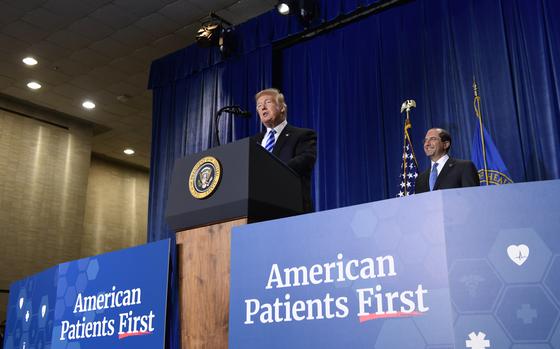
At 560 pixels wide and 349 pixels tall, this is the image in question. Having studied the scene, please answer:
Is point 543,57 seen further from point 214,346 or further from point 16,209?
point 16,209

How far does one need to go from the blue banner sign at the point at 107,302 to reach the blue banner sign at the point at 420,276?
43 cm

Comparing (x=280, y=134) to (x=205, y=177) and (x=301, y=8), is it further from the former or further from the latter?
(x=301, y=8)

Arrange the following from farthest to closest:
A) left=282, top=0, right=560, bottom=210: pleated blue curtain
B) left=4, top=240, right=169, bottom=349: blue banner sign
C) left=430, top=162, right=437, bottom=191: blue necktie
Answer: left=282, top=0, right=560, bottom=210: pleated blue curtain
left=430, top=162, right=437, bottom=191: blue necktie
left=4, top=240, right=169, bottom=349: blue banner sign

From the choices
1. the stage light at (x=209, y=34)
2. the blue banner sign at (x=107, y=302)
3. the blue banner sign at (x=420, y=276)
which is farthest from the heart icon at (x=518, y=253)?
the stage light at (x=209, y=34)

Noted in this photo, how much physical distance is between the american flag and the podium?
328cm

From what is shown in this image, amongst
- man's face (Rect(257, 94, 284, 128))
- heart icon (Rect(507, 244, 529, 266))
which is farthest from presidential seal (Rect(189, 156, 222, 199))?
heart icon (Rect(507, 244, 529, 266))

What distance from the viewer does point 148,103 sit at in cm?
859

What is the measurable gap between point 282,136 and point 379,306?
1.21 m

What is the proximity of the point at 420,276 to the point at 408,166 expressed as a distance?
4019mm

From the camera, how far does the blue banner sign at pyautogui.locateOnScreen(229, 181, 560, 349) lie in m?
1.25

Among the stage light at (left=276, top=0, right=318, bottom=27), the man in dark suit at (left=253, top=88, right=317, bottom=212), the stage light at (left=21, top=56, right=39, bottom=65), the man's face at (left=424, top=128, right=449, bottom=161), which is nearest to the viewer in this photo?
the man in dark suit at (left=253, top=88, right=317, bottom=212)

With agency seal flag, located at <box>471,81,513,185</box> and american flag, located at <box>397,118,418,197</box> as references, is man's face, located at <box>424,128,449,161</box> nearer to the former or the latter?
agency seal flag, located at <box>471,81,513,185</box>

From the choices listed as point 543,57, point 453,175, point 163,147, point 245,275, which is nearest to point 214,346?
point 245,275

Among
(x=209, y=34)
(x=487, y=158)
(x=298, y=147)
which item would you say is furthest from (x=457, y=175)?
(x=209, y=34)
